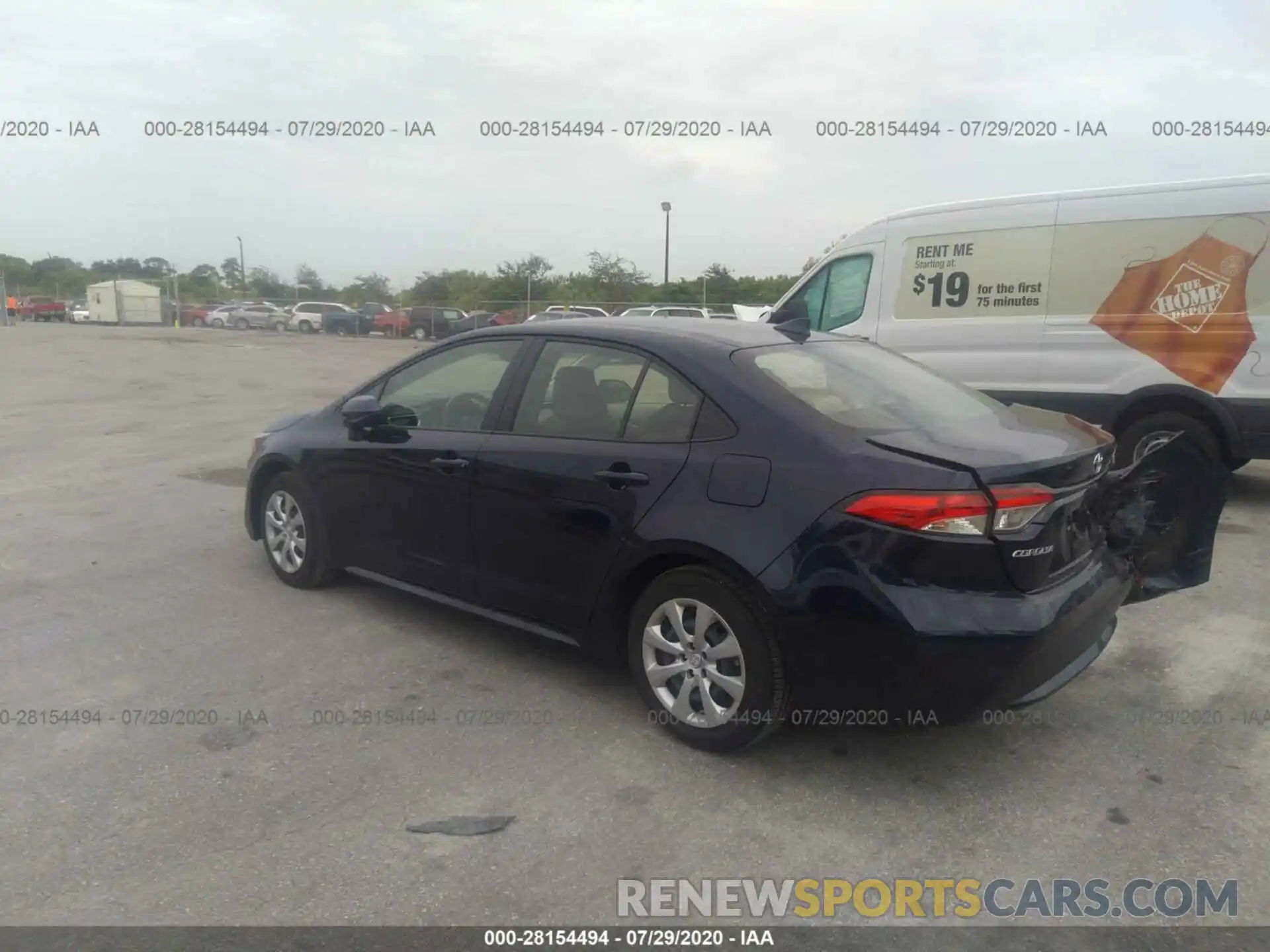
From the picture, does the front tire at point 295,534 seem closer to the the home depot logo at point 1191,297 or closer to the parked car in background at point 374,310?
the the home depot logo at point 1191,297

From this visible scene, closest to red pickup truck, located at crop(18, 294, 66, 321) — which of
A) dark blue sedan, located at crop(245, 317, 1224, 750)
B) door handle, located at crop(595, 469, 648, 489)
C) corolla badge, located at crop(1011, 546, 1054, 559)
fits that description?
dark blue sedan, located at crop(245, 317, 1224, 750)

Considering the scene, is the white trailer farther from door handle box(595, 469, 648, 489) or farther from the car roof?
door handle box(595, 469, 648, 489)

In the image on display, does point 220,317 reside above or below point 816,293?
below

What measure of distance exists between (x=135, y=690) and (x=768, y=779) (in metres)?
2.61

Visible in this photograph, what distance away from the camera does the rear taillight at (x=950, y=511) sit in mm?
3051

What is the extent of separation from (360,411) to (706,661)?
2178mm

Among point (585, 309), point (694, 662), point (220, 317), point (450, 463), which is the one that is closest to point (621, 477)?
point (694, 662)

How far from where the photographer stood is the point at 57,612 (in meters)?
4.93

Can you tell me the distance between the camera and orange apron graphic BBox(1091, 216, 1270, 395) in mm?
6770

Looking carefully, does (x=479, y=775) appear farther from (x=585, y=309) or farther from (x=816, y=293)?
(x=585, y=309)

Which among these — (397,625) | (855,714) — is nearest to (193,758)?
(397,625)

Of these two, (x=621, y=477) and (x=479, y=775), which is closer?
(x=479, y=775)

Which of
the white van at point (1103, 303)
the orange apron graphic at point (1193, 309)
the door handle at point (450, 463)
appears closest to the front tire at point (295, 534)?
the door handle at point (450, 463)

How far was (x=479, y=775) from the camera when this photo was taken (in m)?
3.41
